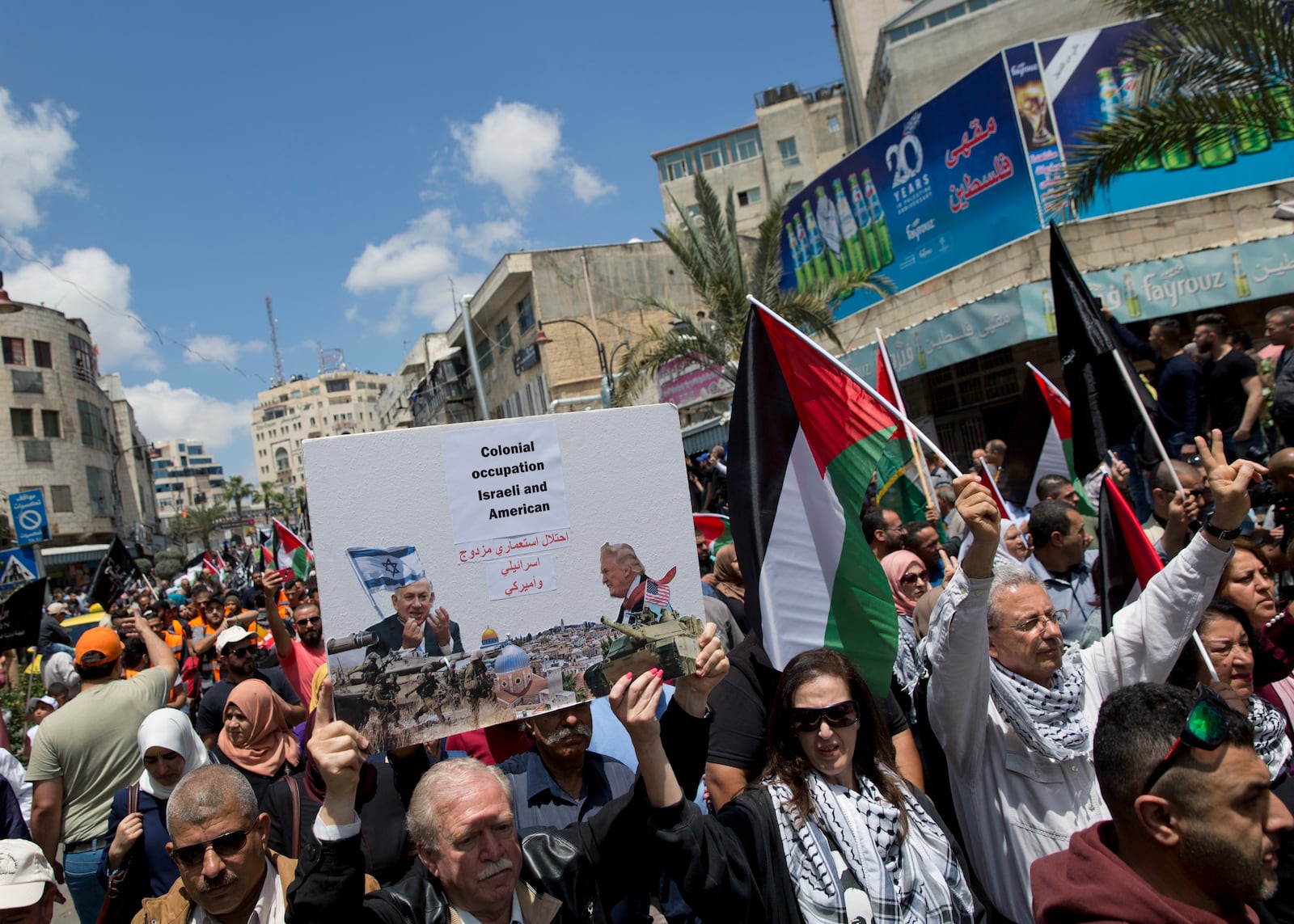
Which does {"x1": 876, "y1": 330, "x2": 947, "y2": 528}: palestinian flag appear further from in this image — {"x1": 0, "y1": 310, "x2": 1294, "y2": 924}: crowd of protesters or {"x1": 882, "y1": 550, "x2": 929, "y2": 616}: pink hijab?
{"x1": 0, "y1": 310, "x2": 1294, "y2": 924}: crowd of protesters

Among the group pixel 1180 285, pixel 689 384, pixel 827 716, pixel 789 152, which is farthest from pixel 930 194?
pixel 789 152

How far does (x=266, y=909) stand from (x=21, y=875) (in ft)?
2.37

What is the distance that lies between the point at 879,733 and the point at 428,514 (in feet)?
4.79

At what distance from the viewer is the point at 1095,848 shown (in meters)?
1.96

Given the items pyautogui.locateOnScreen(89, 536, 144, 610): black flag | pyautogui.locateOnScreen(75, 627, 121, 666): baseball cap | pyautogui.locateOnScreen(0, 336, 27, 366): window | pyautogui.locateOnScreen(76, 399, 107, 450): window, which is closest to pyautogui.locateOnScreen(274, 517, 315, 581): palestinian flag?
pyautogui.locateOnScreen(89, 536, 144, 610): black flag

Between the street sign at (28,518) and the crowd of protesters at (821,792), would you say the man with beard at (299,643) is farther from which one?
the street sign at (28,518)

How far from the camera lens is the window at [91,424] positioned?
48625 mm

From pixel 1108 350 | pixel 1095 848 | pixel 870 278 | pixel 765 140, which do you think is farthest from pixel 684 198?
pixel 1095 848

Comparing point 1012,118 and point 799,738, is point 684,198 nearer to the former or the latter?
point 1012,118

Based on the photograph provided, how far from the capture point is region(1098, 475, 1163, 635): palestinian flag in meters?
3.66

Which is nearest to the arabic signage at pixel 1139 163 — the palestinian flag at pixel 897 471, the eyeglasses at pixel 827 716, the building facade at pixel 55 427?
the palestinian flag at pixel 897 471

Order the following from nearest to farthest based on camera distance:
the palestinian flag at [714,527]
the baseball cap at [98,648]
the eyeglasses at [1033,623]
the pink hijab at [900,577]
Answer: the eyeglasses at [1033,623]
the pink hijab at [900,577]
the baseball cap at [98,648]
the palestinian flag at [714,527]

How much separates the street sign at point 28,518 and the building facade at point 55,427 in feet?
109

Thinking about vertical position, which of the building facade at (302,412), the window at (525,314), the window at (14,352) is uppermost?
the building facade at (302,412)
